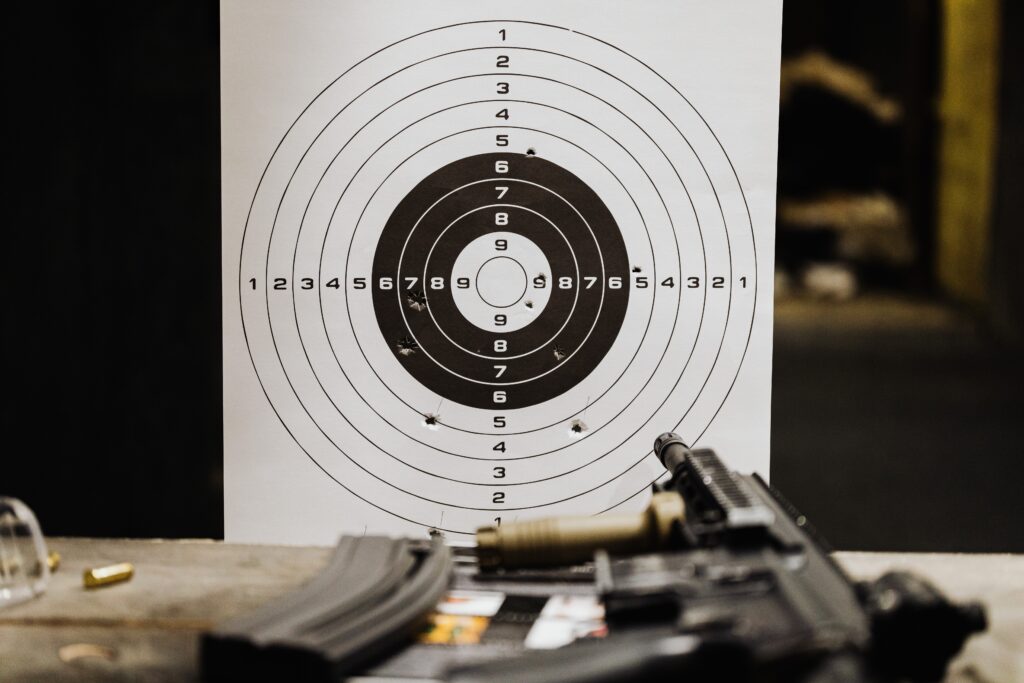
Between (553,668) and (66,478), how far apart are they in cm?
96

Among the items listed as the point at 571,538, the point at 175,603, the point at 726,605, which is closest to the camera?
the point at 726,605

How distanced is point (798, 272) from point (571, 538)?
0.55 m

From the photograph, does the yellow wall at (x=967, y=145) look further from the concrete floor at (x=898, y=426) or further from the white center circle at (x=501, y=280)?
the white center circle at (x=501, y=280)

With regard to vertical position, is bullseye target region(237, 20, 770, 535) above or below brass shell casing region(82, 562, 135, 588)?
above

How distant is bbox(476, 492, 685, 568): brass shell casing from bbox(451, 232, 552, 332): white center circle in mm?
394

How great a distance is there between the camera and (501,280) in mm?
1249

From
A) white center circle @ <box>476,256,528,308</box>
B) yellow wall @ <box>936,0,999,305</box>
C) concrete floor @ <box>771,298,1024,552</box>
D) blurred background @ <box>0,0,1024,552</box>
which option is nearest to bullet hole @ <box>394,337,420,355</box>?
white center circle @ <box>476,256,528,308</box>

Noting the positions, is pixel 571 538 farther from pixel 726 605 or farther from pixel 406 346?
pixel 406 346

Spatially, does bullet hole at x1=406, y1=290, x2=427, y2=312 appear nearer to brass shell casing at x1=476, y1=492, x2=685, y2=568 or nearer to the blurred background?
the blurred background

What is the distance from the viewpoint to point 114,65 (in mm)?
1243

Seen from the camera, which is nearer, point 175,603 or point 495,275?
point 175,603

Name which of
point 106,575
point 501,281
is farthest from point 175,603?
point 501,281

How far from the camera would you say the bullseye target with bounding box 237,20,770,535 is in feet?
4.02

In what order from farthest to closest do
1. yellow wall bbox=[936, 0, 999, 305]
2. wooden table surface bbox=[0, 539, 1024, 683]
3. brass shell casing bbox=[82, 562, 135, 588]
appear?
yellow wall bbox=[936, 0, 999, 305] → brass shell casing bbox=[82, 562, 135, 588] → wooden table surface bbox=[0, 539, 1024, 683]
